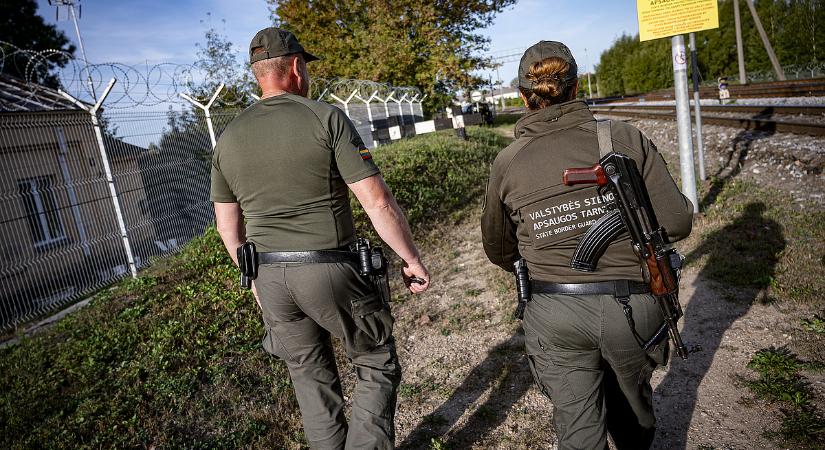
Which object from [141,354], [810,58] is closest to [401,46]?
[141,354]

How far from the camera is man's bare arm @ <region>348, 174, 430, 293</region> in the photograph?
2.27 metres

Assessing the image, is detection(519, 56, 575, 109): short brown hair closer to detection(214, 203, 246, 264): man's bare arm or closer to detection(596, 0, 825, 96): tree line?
detection(214, 203, 246, 264): man's bare arm

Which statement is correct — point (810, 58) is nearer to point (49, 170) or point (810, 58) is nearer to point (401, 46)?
point (401, 46)

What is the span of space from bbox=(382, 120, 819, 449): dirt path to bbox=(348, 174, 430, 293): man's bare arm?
1247mm

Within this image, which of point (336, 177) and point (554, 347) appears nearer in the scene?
point (554, 347)

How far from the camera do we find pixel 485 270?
19.3 ft

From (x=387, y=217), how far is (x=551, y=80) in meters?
0.91

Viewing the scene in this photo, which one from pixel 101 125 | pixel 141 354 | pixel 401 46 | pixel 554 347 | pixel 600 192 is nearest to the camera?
pixel 600 192

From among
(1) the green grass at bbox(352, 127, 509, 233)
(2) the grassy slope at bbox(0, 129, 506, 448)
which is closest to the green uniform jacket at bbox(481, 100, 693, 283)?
(2) the grassy slope at bbox(0, 129, 506, 448)

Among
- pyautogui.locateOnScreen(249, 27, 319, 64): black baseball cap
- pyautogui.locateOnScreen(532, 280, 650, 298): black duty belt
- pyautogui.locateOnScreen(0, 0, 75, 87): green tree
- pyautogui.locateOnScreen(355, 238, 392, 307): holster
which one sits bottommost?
pyautogui.locateOnScreen(532, 280, 650, 298): black duty belt

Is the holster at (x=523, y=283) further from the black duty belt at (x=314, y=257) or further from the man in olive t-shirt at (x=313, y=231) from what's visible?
the black duty belt at (x=314, y=257)

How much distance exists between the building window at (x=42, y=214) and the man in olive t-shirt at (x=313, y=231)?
540 cm

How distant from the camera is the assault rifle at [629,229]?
1.85m

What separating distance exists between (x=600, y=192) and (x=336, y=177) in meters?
1.13
